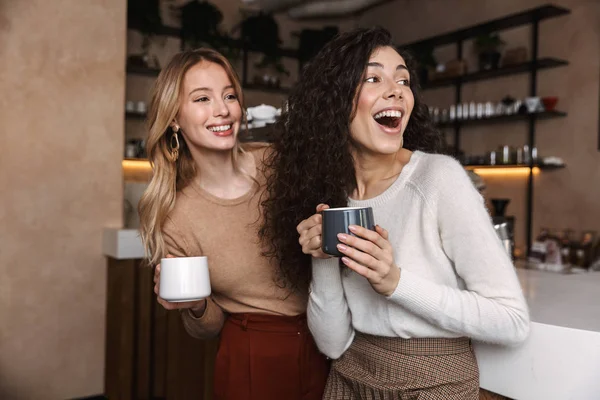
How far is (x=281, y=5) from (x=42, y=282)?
4.29 metres

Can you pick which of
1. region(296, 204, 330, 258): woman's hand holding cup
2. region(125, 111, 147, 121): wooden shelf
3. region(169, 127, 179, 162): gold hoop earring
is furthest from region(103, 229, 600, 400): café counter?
region(125, 111, 147, 121): wooden shelf

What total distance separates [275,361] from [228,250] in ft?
1.07

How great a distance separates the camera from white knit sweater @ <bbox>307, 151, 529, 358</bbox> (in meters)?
1.03

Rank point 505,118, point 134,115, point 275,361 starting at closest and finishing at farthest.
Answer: point 275,361, point 505,118, point 134,115

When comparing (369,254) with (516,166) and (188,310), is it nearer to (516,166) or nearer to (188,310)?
(188,310)

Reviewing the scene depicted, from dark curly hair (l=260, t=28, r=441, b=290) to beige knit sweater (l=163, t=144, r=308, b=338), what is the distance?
0.19ft

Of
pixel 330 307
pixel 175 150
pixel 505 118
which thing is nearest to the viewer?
pixel 330 307

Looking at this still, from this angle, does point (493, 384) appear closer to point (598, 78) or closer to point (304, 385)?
point (304, 385)

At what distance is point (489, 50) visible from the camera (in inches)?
211

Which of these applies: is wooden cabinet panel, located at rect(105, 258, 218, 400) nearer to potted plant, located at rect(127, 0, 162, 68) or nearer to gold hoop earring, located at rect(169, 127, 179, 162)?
gold hoop earring, located at rect(169, 127, 179, 162)

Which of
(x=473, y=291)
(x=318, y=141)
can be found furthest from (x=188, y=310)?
(x=473, y=291)

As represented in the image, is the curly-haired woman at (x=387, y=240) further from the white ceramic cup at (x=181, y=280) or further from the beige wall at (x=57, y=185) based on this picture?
the beige wall at (x=57, y=185)

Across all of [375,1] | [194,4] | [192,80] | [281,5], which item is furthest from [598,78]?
[192,80]

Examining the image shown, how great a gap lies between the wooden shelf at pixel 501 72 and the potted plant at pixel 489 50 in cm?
7
